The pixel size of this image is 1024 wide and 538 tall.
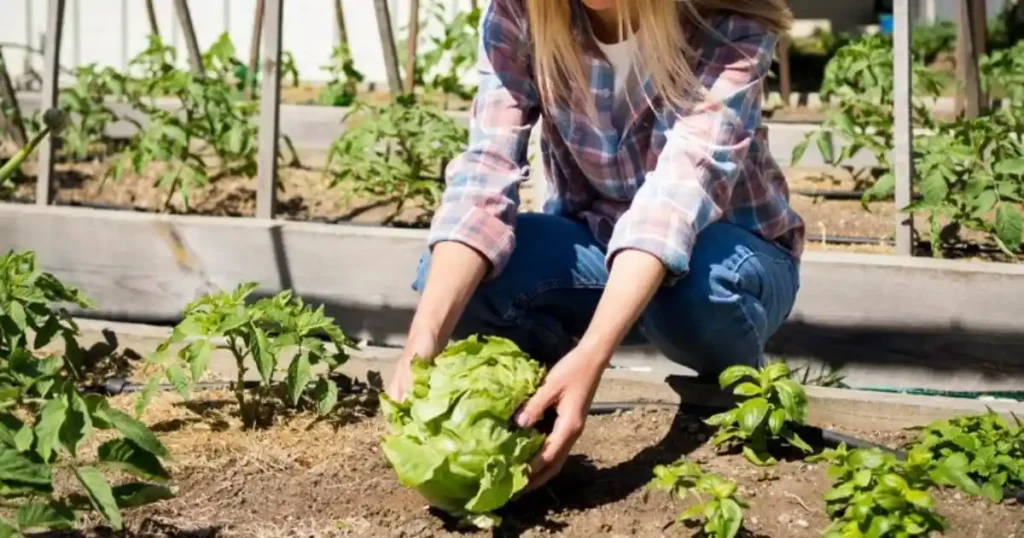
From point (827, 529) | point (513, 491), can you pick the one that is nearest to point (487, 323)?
point (513, 491)

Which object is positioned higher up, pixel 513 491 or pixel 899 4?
pixel 899 4

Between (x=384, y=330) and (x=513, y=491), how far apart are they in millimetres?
1452

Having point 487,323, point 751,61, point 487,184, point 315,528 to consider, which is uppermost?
point 751,61

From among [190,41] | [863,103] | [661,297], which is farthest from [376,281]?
[190,41]

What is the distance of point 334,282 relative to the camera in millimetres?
3512

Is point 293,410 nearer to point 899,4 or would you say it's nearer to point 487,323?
point 487,323

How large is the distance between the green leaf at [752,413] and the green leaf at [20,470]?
118 centimetres

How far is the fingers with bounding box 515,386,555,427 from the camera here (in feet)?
7.02

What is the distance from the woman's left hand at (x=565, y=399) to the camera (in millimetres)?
2148

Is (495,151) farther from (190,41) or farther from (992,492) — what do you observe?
(190,41)

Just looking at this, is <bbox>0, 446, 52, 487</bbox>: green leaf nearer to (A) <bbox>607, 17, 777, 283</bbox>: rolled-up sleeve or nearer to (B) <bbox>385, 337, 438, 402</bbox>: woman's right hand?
(B) <bbox>385, 337, 438, 402</bbox>: woman's right hand

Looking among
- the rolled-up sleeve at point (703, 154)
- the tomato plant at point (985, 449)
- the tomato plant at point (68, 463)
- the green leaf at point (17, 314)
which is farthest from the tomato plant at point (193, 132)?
the tomato plant at point (985, 449)

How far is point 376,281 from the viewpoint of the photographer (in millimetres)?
3475

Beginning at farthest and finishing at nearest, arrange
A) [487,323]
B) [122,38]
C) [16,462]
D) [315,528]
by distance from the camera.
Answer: [122,38] < [487,323] < [315,528] < [16,462]
